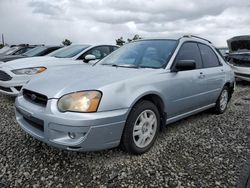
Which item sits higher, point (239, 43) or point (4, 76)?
point (239, 43)

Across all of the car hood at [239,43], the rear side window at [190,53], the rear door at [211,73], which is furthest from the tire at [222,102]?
the car hood at [239,43]

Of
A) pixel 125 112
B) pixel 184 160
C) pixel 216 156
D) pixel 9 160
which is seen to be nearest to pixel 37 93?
pixel 9 160

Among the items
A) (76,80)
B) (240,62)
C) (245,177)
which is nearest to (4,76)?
(76,80)

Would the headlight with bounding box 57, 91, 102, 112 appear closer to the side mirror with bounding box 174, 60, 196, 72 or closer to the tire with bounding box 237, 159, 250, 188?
the side mirror with bounding box 174, 60, 196, 72

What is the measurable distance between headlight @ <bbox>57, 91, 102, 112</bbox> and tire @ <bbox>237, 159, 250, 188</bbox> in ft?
5.60

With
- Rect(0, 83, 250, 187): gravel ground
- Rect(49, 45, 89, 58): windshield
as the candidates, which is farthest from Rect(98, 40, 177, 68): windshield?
Rect(49, 45, 89, 58): windshield

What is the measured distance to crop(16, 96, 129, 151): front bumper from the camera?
2406 mm

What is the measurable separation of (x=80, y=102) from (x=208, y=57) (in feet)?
9.66

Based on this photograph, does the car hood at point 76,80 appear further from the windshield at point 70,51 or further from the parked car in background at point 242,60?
the parked car in background at point 242,60

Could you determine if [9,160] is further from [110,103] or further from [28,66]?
[28,66]

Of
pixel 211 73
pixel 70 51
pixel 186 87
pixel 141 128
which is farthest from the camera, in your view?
pixel 70 51

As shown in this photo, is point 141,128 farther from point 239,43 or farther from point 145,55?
point 239,43

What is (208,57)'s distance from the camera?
14.6 ft

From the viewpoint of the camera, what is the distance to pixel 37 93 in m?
2.79
